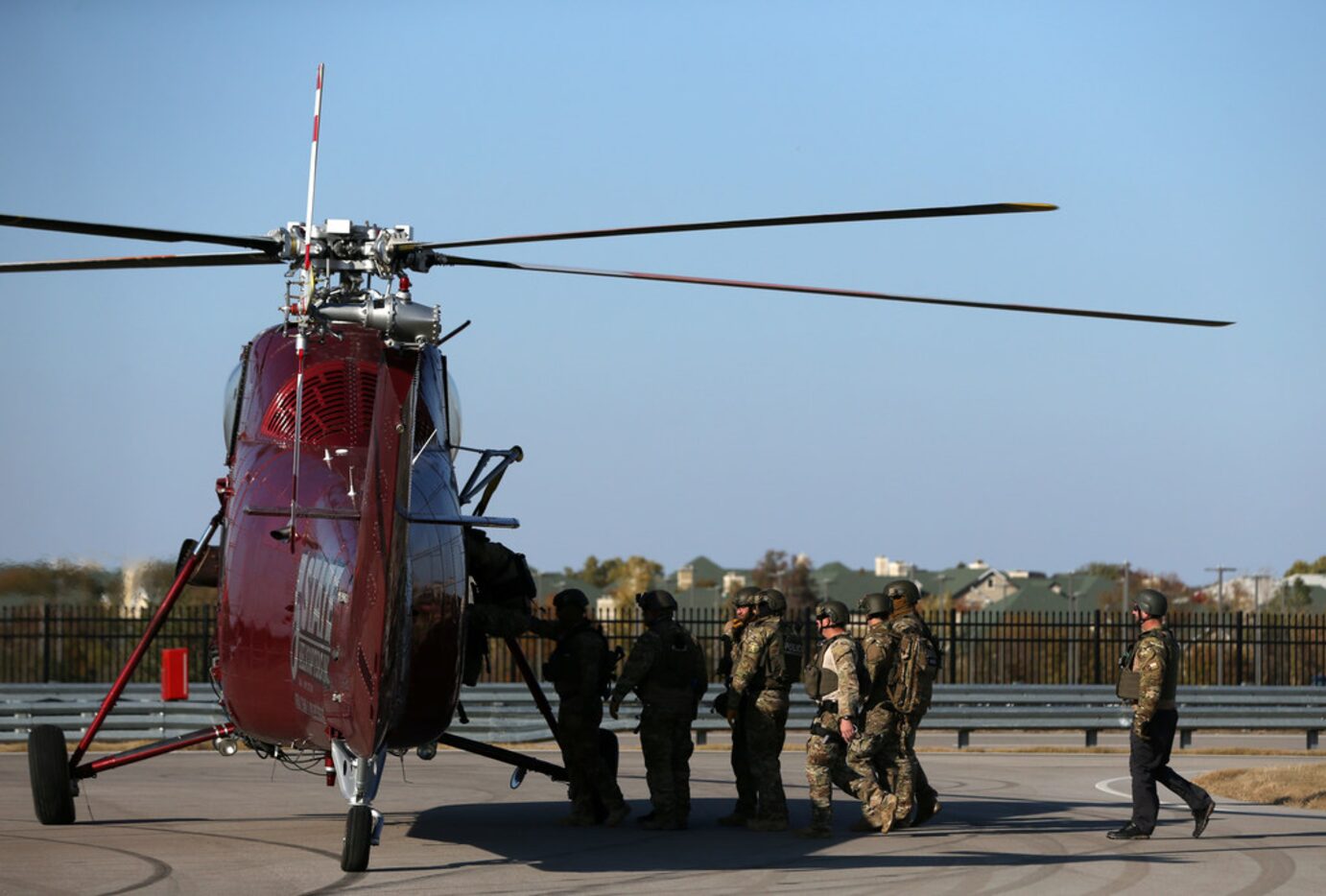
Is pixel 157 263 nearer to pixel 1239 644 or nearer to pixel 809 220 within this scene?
pixel 809 220

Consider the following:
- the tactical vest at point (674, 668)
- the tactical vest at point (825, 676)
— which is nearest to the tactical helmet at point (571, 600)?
the tactical vest at point (674, 668)

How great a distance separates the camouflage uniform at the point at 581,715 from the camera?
541 inches

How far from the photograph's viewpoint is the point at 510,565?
12.8 meters

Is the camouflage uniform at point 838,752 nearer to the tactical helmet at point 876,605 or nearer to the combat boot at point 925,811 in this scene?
the tactical helmet at point 876,605

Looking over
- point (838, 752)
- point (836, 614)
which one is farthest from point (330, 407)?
point (838, 752)

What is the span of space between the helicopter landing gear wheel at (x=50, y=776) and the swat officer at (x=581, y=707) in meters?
3.65

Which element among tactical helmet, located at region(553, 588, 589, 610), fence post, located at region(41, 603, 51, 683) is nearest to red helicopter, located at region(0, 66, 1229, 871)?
tactical helmet, located at region(553, 588, 589, 610)

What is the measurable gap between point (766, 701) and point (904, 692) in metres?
1.09

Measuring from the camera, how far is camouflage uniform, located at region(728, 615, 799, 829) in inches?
538

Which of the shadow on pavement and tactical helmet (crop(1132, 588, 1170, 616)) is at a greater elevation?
tactical helmet (crop(1132, 588, 1170, 616))

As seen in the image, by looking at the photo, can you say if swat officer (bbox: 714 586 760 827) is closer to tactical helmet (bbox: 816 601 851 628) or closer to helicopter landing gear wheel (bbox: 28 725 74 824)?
tactical helmet (bbox: 816 601 851 628)

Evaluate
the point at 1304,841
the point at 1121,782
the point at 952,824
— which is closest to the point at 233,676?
the point at 952,824

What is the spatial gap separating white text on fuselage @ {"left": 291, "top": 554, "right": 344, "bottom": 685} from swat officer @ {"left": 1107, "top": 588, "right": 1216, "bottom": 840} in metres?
6.02

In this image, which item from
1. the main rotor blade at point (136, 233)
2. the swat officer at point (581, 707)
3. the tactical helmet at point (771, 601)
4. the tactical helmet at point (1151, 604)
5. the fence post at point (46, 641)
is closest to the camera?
the main rotor blade at point (136, 233)
